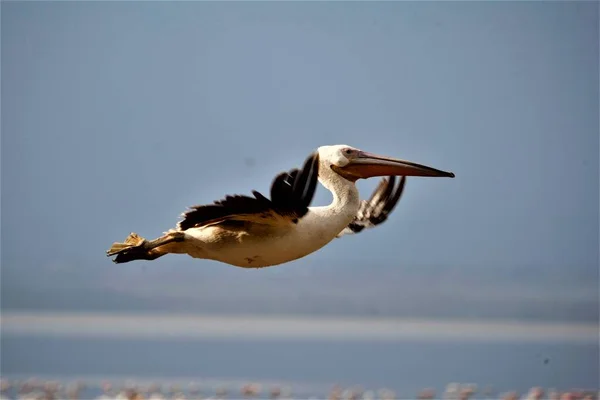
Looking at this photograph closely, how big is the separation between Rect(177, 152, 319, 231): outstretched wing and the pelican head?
17.3 inches

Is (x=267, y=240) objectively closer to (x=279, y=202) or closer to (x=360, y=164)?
(x=279, y=202)

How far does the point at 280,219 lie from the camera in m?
6.41

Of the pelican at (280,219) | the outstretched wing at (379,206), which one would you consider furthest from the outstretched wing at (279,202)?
the outstretched wing at (379,206)

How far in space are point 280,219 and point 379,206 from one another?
1348 millimetres

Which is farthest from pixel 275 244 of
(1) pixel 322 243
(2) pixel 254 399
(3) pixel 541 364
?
(3) pixel 541 364

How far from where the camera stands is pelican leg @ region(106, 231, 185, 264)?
21.9ft

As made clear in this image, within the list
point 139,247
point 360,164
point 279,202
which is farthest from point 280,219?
point 139,247

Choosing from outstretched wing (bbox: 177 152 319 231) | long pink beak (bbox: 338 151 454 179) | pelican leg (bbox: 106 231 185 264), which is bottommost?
pelican leg (bbox: 106 231 185 264)

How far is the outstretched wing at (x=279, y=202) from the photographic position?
20.4 ft

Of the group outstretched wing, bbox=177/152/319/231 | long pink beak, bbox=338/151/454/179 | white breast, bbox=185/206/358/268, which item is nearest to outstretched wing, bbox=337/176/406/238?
long pink beak, bbox=338/151/454/179

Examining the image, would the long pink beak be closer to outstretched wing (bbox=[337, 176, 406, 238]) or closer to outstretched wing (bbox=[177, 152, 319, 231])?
outstretched wing (bbox=[177, 152, 319, 231])

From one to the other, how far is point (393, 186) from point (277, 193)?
1523 mm

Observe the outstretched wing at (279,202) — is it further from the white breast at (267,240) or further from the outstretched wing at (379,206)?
the outstretched wing at (379,206)

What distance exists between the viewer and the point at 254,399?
16.4 m
